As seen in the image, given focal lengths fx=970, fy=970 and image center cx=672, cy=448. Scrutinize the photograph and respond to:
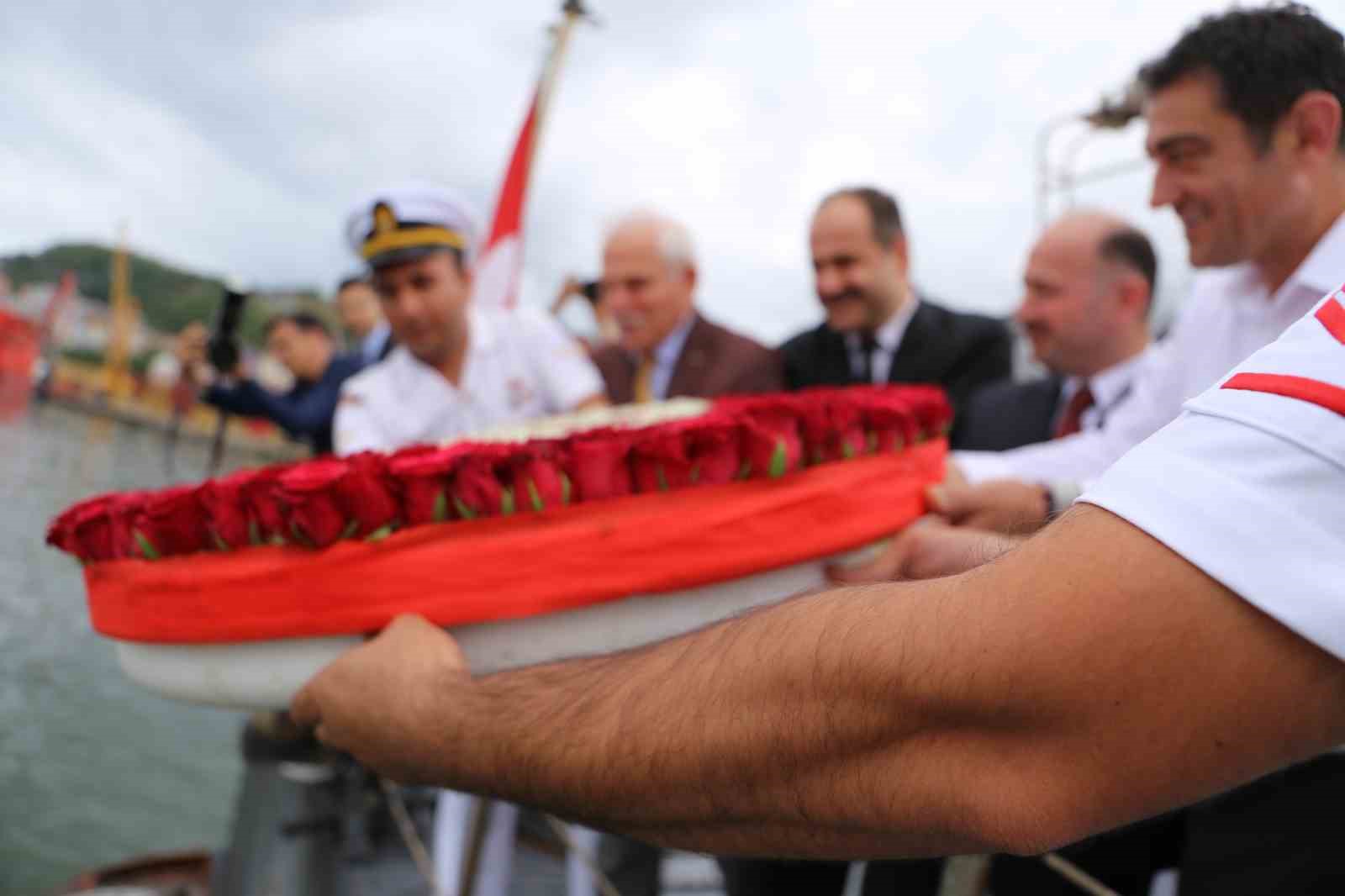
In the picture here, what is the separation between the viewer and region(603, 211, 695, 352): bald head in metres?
2.63

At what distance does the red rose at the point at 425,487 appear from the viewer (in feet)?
3.38

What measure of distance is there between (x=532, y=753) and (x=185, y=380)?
3079 millimetres

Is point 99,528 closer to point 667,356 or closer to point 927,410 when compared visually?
point 927,410

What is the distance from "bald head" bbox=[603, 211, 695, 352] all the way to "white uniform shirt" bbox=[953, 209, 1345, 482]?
1.21 m

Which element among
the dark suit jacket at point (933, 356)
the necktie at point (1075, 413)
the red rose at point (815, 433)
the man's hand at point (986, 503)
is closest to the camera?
the red rose at point (815, 433)

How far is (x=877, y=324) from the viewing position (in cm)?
247

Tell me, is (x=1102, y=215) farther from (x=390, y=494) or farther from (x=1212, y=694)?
(x=1212, y=694)

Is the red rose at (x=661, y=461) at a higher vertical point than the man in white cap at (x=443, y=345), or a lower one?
lower

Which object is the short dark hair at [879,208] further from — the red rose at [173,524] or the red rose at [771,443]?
the red rose at [173,524]

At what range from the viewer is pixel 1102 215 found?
7.98 ft

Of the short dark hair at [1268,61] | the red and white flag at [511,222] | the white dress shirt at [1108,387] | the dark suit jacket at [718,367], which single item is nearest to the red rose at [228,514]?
the short dark hair at [1268,61]

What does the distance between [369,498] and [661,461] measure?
0.31 metres

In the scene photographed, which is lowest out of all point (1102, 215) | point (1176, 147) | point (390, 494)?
point (390, 494)

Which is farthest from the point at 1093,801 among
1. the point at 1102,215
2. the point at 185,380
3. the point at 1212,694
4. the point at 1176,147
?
the point at 185,380
